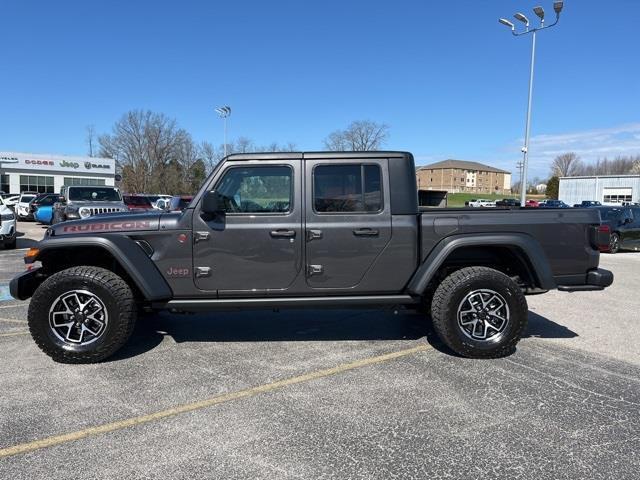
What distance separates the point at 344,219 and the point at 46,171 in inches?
2407

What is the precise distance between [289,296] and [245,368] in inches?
30.0

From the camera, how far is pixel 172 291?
4.47 metres

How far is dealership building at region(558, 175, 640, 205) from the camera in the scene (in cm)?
5616

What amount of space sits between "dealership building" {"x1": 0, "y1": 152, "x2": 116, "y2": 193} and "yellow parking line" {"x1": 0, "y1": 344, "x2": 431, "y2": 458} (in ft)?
192

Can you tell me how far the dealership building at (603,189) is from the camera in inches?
2211

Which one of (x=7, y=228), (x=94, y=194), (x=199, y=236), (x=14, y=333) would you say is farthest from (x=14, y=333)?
(x=94, y=194)

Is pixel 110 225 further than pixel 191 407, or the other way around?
pixel 110 225

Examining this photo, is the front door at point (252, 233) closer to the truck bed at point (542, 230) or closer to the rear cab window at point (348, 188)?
the rear cab window at point (348, 188)

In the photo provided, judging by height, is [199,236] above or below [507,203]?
below

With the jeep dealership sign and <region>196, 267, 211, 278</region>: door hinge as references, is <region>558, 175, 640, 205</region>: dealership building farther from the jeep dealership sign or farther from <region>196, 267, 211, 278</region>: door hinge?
<region>196, 267, 211, 278</region>: door hinge

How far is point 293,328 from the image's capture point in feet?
18.3

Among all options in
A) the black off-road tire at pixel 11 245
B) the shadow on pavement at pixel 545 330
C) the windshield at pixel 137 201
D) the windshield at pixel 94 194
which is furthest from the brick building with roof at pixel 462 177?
the shadow on pavement at pixel 545 330

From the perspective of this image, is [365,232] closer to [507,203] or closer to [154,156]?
[507,203]

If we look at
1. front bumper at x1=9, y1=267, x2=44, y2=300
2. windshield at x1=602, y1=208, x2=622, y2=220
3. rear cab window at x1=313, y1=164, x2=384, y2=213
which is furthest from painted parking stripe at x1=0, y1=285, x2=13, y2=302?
windshield at x1=602, y1=208, x2=622, y2=220
